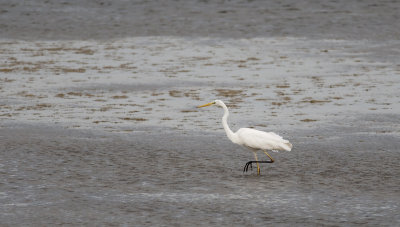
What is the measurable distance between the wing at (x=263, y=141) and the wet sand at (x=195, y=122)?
416 mm

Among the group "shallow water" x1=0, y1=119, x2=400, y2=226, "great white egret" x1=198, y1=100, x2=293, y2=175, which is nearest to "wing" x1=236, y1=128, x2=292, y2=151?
"great white egret" x1=198, y1=100, x2=293, y2=175

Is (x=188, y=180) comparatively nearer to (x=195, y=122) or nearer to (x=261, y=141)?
(x=261, y=141)

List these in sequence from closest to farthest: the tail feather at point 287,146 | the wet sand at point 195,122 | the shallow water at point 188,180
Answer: the shallow water at point 188,180 < the wet sand at point 195,122 < the tail feather at point 287,146

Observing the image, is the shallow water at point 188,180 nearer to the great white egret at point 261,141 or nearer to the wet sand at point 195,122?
the wet sand at point 195,122

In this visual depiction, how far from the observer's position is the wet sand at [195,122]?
11.8 m

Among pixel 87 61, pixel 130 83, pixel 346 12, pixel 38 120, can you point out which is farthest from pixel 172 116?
pixel 346 12

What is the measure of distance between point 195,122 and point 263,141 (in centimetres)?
426

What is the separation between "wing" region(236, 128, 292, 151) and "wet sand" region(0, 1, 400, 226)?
16.4 inches

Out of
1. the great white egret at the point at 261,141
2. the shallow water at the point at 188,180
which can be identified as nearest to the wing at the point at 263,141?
the great white egret at the point at 261,141

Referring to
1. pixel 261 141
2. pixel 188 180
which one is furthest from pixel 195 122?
pixel 188 180

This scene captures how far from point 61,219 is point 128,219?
878mm

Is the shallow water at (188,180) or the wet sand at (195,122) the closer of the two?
the shallow water at (188,180)

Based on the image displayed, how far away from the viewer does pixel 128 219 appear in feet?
36.4

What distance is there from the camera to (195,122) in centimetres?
1816
